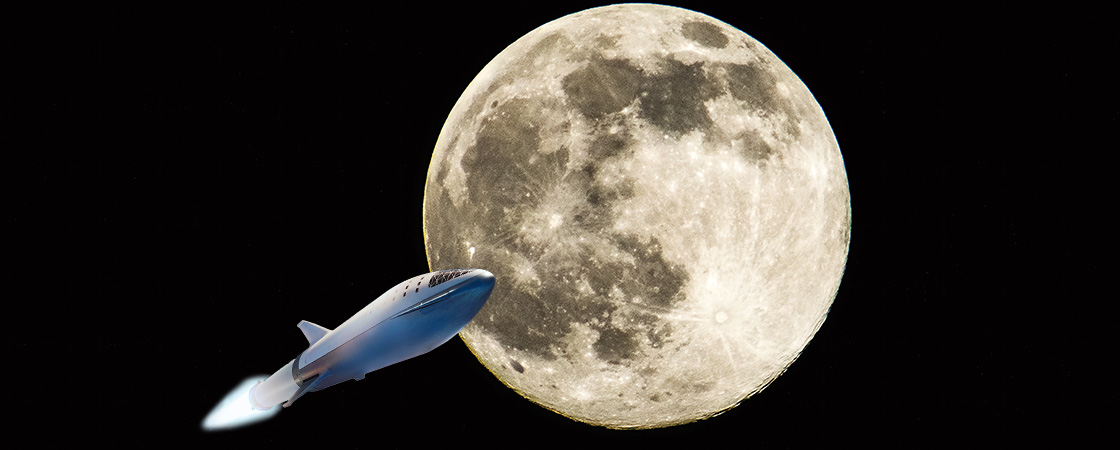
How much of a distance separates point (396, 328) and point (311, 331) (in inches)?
82.0

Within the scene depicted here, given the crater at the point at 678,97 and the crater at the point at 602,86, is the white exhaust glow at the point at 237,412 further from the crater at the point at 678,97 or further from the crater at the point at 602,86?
the crater at the point at 678,97

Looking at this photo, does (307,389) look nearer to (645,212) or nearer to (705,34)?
(645,212)

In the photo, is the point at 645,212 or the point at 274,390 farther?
the point at 274,390

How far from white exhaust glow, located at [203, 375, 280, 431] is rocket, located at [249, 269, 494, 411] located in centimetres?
89

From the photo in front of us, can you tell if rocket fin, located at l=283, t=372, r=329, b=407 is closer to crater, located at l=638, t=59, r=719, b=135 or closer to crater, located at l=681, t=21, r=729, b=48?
crater, located at l=638, t=59, r=719, b=135

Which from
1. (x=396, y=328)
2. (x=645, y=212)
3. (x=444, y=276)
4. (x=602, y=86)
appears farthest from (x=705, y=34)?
(x=396, y=328)

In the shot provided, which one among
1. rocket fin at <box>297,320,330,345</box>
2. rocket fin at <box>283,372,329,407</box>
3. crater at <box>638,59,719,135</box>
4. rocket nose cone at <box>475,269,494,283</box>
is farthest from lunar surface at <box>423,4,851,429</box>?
rocket fin at <box>297,320,330,345</box>

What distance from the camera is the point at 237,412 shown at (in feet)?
25.6

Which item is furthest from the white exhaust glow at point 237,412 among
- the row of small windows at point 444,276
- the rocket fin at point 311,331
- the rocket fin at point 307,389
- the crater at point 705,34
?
the crater at point 705,34

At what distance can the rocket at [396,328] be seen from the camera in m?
6.09

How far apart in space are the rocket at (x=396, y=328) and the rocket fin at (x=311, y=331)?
0.32m

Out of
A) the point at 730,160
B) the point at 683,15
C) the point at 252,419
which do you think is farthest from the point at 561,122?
the point at 252,419

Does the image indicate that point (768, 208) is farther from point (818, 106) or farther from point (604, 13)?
point (604, 13)

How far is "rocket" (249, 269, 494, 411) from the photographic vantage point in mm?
6094
